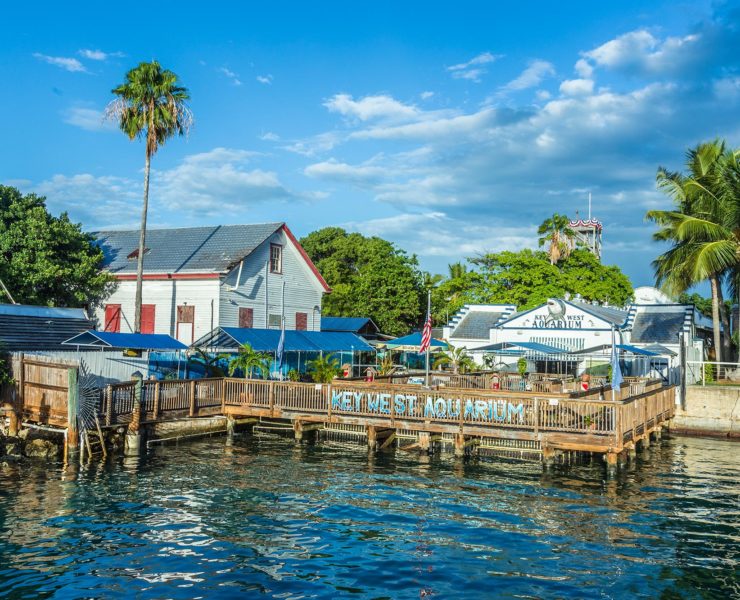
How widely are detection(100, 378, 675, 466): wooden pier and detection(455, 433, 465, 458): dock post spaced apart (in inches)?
1.5

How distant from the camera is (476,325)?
5125 cm

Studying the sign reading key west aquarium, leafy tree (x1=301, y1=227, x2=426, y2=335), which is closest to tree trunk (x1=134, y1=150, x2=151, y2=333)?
the sign reading key west aquarium

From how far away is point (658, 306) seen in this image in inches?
1756

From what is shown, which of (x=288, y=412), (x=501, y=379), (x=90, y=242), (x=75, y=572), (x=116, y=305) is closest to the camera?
(x=75, y=572)

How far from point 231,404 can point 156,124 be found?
16817 mm

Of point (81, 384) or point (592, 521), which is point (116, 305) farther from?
point (592, 521)

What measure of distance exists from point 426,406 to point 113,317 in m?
23.4

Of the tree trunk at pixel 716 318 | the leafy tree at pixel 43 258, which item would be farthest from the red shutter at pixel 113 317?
the tree trunk at pixel 716 318

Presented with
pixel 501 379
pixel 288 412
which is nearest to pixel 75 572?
pixel 288 412

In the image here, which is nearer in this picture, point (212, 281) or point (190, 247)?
point (212, 281)

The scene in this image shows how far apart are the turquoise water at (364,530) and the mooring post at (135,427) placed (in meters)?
0.95

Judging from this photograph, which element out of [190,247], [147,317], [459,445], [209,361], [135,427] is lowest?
[459,445]

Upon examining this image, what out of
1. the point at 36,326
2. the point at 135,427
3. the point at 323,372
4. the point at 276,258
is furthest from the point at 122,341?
the point at 276,258

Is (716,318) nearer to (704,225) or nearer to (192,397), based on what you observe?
(704,225)
